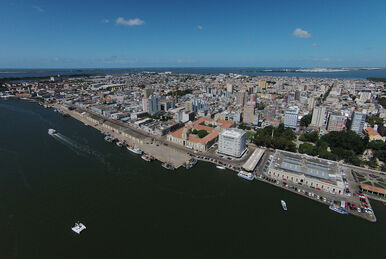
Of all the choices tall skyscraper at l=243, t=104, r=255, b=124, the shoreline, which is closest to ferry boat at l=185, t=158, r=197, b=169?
the shoreline

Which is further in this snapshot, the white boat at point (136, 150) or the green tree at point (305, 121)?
the green tree at point (305, 121)

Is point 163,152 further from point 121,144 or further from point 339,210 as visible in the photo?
point 339,210

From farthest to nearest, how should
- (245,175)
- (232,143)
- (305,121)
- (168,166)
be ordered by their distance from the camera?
(305,121)
(232,143)
(168,166)
(245,175)

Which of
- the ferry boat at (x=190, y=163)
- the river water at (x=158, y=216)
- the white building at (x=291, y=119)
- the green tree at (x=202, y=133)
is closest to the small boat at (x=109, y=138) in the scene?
the river water at (x=158, y=216)

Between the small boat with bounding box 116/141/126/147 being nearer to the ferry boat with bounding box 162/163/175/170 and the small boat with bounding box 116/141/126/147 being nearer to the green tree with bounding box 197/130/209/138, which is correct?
the ferry boat with bounding box 162/163/175/170

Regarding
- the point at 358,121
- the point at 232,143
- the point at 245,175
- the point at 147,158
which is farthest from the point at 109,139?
the point at 358,121

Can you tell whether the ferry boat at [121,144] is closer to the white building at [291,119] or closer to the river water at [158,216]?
→ the river water at [158,216]
